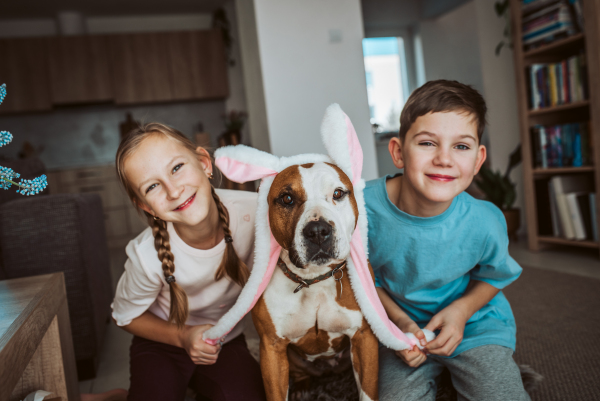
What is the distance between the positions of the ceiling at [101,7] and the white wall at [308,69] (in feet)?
9.15

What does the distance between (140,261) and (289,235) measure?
1.54 ft

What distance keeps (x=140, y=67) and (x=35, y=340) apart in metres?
5.13

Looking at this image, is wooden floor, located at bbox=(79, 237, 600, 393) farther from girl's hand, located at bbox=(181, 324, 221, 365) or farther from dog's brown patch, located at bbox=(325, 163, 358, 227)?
dog's brown patch, located at bbox=(325, 163, 358, 227)

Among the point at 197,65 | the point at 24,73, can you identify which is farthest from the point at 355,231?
the point at 24,73

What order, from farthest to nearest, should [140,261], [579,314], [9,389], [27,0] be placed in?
[27,0] < [579,314] < [140,261] < [9,389]

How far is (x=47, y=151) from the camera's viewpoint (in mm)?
5473

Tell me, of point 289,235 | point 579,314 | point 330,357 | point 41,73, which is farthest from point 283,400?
point 41,73

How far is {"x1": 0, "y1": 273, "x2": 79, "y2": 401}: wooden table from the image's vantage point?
0.70 meters

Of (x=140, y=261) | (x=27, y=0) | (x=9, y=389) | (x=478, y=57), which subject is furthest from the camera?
(x=27, y=0)

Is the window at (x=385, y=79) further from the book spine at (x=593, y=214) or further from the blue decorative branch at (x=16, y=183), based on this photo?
the blue decorative branch at (x=16, y=183)

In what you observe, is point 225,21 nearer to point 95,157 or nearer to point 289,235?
point 95,157

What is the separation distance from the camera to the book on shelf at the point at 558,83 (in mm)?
2660

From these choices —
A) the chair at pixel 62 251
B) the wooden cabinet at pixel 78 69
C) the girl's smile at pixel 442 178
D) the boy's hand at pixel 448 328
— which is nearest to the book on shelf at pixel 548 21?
the girl's smile at pixel 442 178

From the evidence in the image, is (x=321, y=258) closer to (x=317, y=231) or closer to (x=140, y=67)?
(x=317, y=231)
